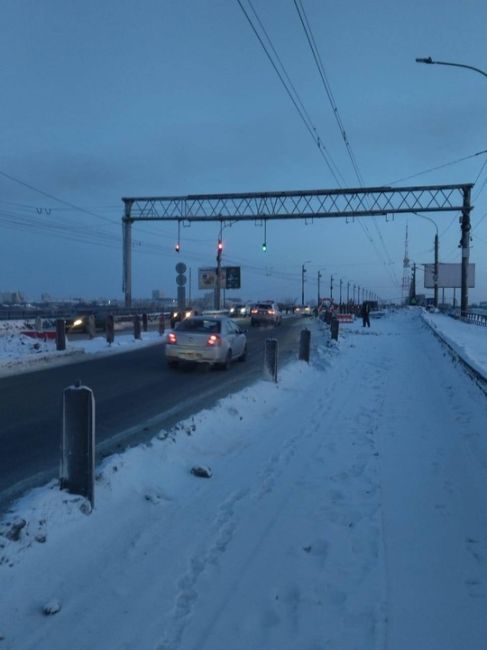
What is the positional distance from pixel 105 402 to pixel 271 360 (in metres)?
3.93

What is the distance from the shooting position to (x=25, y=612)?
3.81 meters

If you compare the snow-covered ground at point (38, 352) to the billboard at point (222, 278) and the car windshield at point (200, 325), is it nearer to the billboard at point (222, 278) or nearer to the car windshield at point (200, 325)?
the car windshield at point (200, 325)

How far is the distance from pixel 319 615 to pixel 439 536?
1.75 meters

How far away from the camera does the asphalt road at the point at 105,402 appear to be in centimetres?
742

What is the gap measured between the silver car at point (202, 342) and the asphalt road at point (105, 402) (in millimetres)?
383

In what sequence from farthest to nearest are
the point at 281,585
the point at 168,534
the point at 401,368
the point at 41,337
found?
the point at 41,337 → the point at 401,368 → the point at 168,534 → the point at 281,585

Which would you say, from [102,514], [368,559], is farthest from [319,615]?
[102,514]

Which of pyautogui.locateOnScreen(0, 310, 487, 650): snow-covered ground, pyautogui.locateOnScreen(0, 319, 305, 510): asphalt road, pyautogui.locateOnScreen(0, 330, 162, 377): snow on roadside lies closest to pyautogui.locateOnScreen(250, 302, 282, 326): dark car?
pyautogui.locateOnScreen(0, 330, 162, 377): snow on roadside

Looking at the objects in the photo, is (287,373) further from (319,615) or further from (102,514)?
(319,615)

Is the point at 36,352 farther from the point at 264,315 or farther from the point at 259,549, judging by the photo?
the point at 264,315

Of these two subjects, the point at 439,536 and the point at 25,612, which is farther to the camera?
the point at 439,536

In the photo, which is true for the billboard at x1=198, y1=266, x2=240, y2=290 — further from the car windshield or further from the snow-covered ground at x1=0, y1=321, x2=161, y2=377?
the car windshield

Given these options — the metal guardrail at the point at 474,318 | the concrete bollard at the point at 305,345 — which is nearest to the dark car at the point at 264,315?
the metal guardrail at the point at 474,318

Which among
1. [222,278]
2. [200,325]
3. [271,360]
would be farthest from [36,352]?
[222,278]
